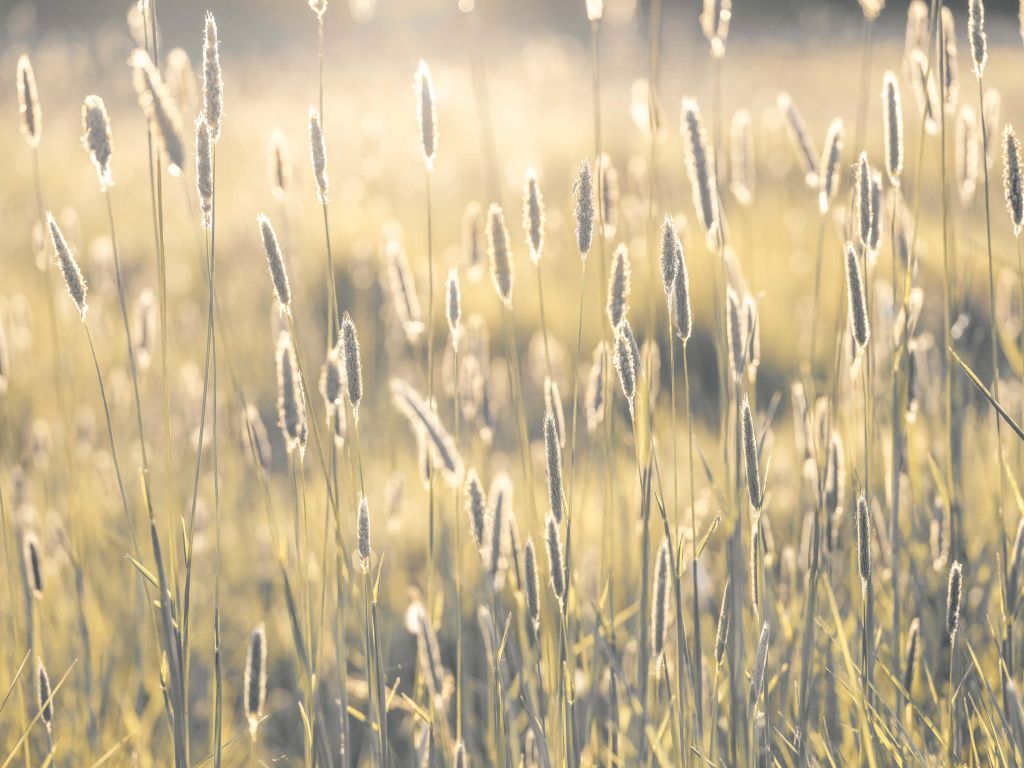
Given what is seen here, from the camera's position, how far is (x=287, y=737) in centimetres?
187

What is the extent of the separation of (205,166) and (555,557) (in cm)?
51

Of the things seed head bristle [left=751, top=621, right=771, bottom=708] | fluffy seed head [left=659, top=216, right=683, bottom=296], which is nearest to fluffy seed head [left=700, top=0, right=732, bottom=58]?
fluffy seed head [left=659, top=216, right=683, bottom=296]

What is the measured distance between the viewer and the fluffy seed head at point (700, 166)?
1.05 metres

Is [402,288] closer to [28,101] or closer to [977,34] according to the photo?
[28,101]

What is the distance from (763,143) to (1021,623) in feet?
18.0

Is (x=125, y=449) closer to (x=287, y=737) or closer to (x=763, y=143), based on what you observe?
(x=287, y=737)

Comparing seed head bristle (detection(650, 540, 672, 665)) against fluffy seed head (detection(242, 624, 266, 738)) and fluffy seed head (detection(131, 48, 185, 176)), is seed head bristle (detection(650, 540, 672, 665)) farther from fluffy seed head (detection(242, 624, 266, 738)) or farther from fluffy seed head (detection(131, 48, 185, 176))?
fluffy seed head (detection(131, 48, 185, 176))

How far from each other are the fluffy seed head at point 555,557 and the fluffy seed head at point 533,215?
28cm

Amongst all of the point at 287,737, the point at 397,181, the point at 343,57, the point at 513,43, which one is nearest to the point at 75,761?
the point at 287,737

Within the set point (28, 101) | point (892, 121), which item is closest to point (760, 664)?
point (892, 121)

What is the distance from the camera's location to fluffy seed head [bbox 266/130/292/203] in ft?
4.23

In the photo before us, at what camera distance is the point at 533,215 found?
41.9 inches

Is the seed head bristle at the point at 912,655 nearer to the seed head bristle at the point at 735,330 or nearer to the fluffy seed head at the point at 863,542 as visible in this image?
the fluffy seed head at the point at 863,542

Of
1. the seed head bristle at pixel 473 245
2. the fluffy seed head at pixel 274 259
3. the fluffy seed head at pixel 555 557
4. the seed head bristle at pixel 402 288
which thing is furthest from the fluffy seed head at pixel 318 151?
the seed head bristle at pixel 473 245
